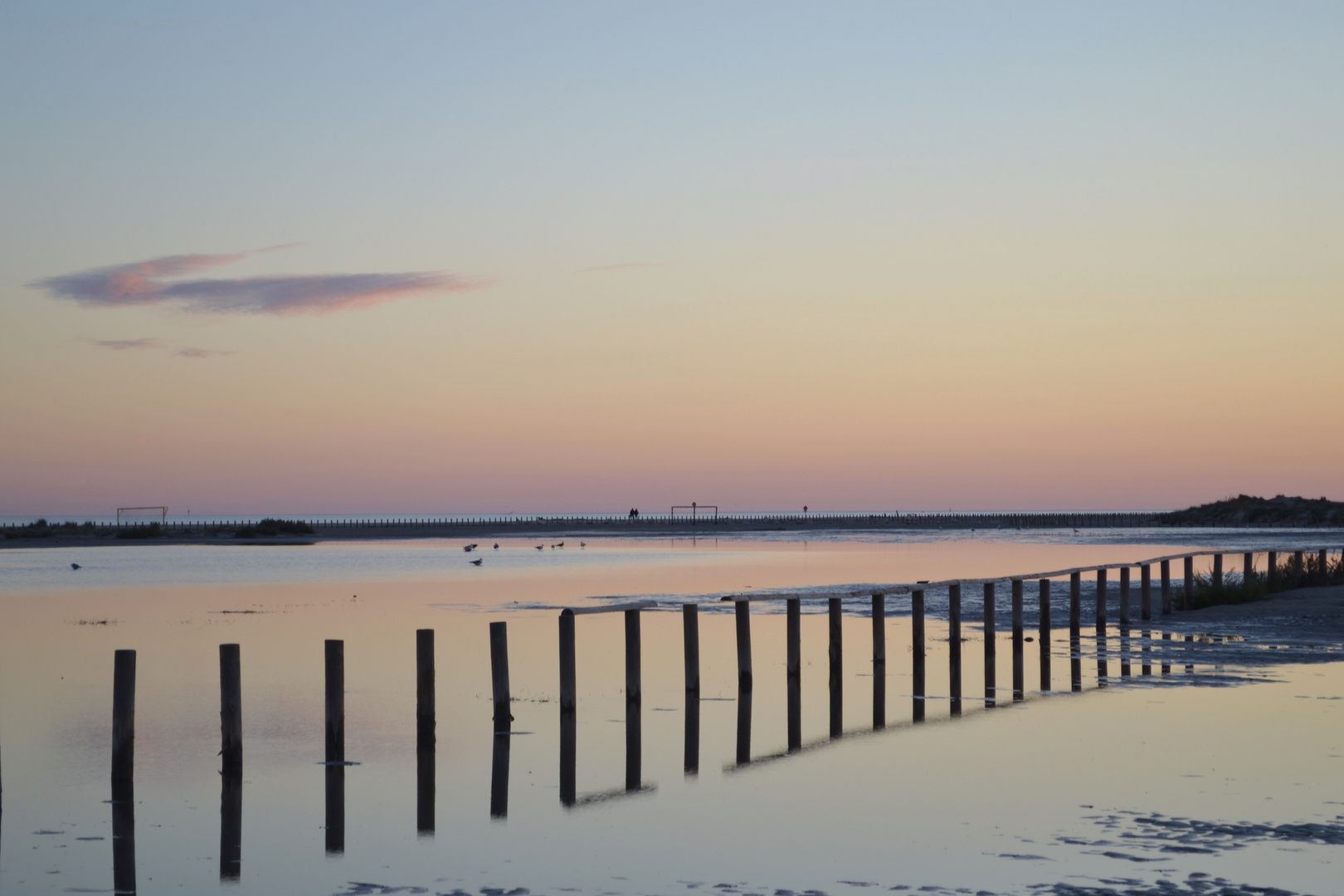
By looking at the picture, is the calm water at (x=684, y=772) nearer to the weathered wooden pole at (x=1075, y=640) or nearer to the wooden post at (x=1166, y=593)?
the weathered wooden pole at (x=1075, y=640)

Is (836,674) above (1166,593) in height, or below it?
below

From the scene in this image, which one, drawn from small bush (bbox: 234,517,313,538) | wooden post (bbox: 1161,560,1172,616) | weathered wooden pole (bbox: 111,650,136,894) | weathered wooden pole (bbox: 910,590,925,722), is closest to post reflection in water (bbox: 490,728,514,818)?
weathered wooden pole (bbox: 111,650,136,894)

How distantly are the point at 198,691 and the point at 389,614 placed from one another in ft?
44.6

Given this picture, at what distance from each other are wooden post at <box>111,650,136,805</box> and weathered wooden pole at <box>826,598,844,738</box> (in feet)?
29.4

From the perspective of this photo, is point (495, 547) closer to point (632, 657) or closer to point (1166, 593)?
point (1166, 593)

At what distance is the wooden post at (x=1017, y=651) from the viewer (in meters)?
21.7

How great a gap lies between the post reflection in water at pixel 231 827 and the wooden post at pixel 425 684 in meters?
Answer: 2.57

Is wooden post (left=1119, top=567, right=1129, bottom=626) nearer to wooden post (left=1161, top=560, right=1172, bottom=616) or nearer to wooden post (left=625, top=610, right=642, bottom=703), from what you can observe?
wooden post (left=1161, top=560, right=1172, bottom=616)

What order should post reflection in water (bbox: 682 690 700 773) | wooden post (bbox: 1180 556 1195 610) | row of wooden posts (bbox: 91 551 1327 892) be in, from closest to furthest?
row of wooden posts (bbox: 91 551 1327 892) < post reflection in water (bbox: 682 690 700 773) < wooden post (bbox: 1180 556 1195 610)

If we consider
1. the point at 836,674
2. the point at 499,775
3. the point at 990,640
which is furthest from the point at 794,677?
the point at 499,775

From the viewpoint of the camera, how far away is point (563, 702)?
18.0m

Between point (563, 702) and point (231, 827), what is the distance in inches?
216

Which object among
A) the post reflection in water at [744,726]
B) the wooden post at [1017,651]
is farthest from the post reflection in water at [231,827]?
the wooden post at [1017,651]

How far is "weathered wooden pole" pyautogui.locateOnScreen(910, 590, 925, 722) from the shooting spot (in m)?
20.7
